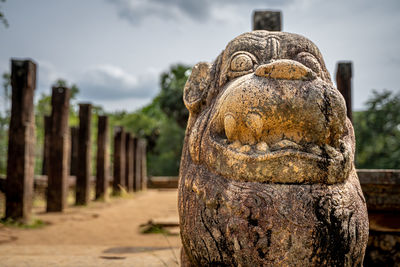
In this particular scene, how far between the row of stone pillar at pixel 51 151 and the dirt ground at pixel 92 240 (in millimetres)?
408

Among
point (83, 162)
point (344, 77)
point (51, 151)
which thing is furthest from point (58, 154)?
point (344, 77)

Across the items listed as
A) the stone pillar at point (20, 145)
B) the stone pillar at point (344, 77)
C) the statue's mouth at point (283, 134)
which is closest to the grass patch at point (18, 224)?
the stone pillar at point (20, 145)

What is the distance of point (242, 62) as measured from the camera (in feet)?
8.63

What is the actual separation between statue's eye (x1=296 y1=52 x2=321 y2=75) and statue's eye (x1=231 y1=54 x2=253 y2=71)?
1.09 ft

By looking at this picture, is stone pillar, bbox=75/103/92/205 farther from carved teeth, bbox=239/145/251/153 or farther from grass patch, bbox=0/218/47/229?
carved teeth, bbox=239/145/251/153

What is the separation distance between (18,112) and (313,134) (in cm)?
544

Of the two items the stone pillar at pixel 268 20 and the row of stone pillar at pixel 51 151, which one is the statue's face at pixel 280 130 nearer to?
the stone pillar at pixel 268 20

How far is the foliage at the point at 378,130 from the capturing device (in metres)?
10.4

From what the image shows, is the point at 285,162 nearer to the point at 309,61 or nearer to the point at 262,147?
the point at 262,147

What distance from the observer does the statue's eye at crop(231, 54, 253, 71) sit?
2.62m

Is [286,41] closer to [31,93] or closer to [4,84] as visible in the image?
[31,93]

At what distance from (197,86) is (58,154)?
5.76 m

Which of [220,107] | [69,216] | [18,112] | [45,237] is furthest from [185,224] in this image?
[69,216]

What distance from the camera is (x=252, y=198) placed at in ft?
6.95
